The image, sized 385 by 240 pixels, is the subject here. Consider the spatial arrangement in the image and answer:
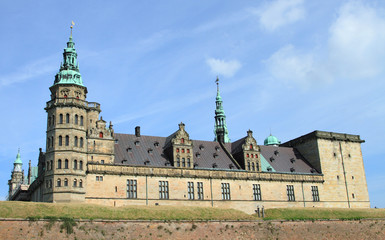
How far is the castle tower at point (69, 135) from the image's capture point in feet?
190

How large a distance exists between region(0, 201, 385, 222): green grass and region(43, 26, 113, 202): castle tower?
660 centimetres

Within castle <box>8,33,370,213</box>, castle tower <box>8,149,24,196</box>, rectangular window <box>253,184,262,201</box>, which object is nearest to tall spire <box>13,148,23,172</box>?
castle tower <box>8,149,24,196</box>

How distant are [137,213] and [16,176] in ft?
303

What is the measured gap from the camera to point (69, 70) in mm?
64875

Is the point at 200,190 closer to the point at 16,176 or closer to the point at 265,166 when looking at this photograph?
the point at 265,166

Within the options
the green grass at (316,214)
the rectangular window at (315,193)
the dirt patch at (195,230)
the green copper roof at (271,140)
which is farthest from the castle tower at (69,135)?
the green copper roof at (271,140)

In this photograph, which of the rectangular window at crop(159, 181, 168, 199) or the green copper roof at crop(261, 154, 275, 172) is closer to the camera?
the rectangular window at crop(159, 181, 168, 199)

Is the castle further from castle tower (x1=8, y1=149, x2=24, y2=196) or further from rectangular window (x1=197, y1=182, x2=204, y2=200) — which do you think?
castle tower (x1=8, y1=149, x2=24, y2=196)

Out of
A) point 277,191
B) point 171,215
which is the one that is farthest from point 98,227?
point 277,191

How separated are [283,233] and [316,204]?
22217mm

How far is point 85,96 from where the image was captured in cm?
6581

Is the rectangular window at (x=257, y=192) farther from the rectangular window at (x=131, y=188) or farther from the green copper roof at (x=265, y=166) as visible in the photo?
the rectangular window at (x=131, y=188)

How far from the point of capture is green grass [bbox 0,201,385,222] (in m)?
45.6

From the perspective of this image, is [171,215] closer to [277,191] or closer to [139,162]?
[139,162]
